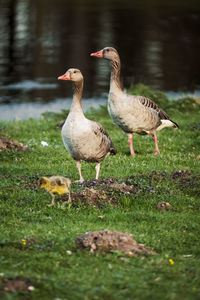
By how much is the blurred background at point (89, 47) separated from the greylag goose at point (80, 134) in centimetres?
986

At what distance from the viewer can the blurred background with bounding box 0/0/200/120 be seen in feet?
85.3

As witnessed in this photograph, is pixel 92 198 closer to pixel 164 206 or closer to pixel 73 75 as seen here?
pixel 164 206

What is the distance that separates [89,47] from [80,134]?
2508 cm

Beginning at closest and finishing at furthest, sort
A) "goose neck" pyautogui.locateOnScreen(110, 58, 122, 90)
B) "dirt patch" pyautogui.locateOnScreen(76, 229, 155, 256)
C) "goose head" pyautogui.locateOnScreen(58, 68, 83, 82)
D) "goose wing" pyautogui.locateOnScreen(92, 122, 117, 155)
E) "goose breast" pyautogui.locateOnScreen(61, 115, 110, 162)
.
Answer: "dirt patch" pyautogui.locateOnScreen(76, 229, 155, 256) < "goose breast" pyautogui.locateOnScreen(61, 115, 110, 162) < "goose wing" pyautogui.locateOnScreen(92, 122, 117, 155) < "goose head" pyautogui.locateOnScreen(58, 68, 83, 82) < "goose neck" pyautogui.locateOnScreen(110, 58, 122, 90)

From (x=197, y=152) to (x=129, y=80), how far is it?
14.8 m

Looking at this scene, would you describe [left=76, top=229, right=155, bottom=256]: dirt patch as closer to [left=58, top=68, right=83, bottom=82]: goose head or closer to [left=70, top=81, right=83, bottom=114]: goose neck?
[left=70, top=81, right=83, bottom=114]: goose neck

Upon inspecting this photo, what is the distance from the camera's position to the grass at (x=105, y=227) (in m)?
6.11

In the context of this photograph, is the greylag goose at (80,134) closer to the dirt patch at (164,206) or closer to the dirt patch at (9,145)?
the dirt patch at (164,206)

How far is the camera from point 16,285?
587 cm

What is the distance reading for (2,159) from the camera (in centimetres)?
1255

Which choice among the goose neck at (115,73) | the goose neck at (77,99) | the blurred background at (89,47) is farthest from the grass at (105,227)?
the blurred background at (89,47)

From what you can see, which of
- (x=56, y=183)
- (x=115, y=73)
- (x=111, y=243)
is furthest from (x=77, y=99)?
(x=111, y=243)

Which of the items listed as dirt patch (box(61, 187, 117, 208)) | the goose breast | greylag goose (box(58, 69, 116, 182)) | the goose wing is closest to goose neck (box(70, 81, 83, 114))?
greylag goose (box(58, 69, 116, 182))

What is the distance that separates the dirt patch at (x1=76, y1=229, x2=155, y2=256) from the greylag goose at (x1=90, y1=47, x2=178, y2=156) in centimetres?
615
